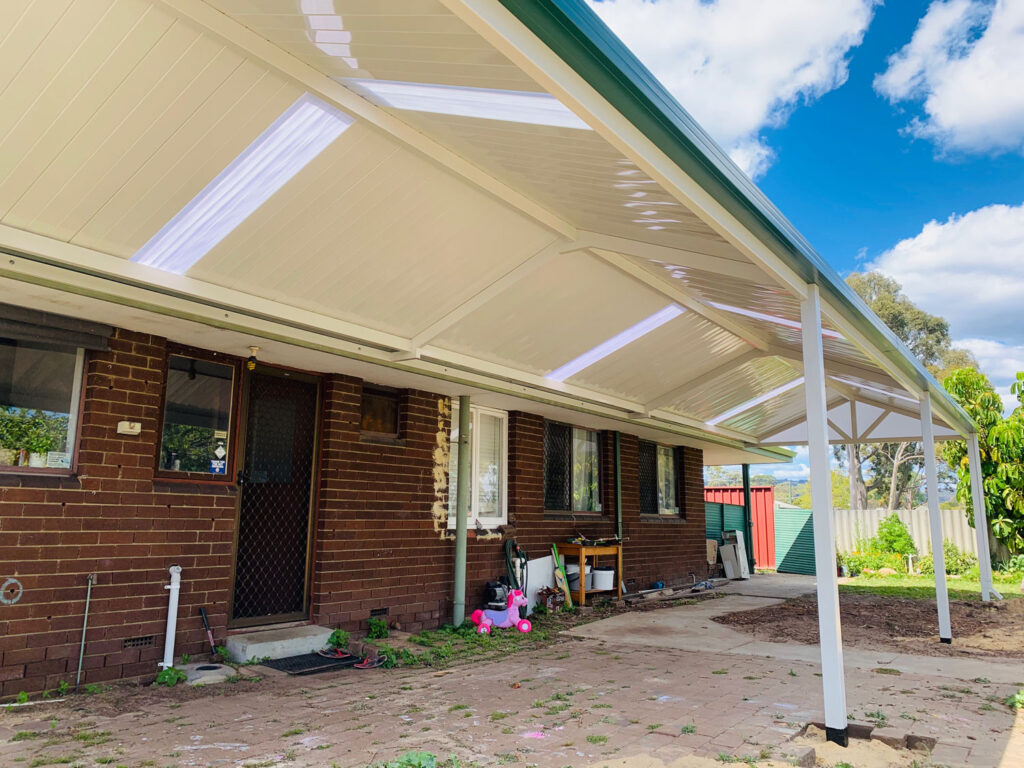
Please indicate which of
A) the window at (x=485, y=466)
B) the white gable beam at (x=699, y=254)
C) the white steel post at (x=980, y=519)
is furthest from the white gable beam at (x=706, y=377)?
the white steel post at (x=980, y=519)

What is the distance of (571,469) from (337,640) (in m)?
5.02

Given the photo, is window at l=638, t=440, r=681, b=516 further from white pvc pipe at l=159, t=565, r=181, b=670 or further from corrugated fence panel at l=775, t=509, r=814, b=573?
white pvc pipe at l=159, t=565, r=181, b=670

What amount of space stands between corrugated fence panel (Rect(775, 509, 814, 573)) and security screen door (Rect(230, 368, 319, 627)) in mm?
14752

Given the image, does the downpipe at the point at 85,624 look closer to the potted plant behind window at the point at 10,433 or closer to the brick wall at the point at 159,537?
the brick wall at the point at 159,537

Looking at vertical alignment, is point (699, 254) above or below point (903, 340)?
below

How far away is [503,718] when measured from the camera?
171 inches

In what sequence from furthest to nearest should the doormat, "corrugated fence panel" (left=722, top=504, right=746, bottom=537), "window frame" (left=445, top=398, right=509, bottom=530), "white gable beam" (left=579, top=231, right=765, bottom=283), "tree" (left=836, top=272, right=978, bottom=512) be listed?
"tree" (left=836, top=272, right=978, bottom=512), "corrugated fence panel" (left=722, top=504, right=746, bottom=537), "window frame" (left=445, top=398, right=509, bottom=530), the doormat, "white gable beam" (left=579, top=231, right=765, bottom=283)

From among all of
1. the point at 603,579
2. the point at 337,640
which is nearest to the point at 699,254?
the point at 337,640

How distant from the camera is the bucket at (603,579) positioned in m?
10.0

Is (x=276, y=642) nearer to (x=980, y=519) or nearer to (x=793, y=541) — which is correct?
(x=980, y=519)

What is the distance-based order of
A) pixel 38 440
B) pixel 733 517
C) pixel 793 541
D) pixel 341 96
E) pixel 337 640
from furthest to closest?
pixel 793 541 < pixel 733 517 < pixel 337 640 < pixel 38 440 < pixel 341 96

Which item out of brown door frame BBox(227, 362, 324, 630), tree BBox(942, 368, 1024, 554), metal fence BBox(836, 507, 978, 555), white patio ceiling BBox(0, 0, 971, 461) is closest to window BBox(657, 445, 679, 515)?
tree BBox(942, 368, 1024, 554)

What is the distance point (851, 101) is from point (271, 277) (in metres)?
54.2

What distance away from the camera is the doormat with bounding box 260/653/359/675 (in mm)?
5473
